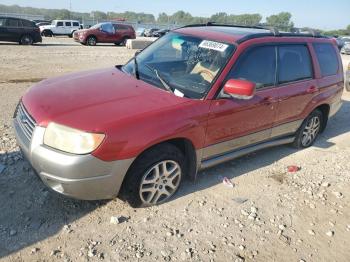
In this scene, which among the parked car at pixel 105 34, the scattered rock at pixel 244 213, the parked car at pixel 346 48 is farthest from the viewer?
the parked car at pixel 346 48

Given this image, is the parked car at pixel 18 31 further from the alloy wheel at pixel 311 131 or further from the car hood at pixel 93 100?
the alloy wheel at pixel 311 131

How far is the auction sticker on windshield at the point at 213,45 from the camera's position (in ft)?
13.8

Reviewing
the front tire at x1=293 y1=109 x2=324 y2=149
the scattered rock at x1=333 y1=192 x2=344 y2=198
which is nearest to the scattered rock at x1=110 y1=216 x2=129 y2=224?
the scattered rock at x1=333 y1=192 x2=344 y2=198

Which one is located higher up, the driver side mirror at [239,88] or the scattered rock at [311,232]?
the driver side mirror at [239,88]

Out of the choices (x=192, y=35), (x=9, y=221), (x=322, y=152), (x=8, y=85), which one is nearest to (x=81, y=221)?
(x=9, y=221)

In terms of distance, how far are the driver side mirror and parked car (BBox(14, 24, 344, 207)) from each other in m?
0.01

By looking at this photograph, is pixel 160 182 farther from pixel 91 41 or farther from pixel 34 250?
pixel 91 41

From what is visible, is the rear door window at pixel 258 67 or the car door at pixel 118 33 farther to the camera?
the car door at pixel 118 33

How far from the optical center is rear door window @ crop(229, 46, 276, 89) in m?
4.20

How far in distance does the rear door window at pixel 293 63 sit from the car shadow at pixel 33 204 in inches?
55.3

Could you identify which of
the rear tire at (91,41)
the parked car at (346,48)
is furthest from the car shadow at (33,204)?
the parked car at (346,48)

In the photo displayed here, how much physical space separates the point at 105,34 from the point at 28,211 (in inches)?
907

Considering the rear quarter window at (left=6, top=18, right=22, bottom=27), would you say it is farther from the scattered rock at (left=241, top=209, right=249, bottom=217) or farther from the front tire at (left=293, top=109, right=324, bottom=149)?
the scattered rock at (left=241, top=209, right=249, bottom=217)

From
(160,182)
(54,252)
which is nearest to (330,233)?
(160,182)
